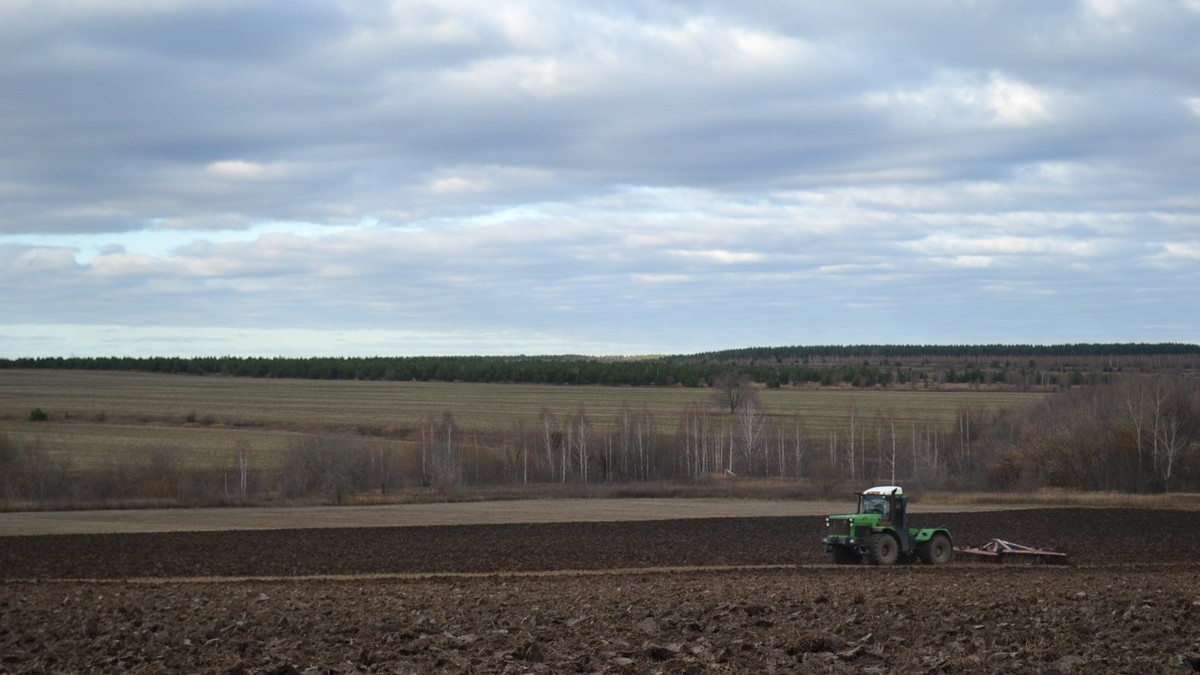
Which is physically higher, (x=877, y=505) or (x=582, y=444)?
(x=877, y=505)

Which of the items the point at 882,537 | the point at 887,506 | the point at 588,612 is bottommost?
the point at 882,537

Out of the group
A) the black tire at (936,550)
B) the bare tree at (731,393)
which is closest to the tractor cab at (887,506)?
the black tire at (936,550)

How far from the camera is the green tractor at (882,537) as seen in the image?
101 feet

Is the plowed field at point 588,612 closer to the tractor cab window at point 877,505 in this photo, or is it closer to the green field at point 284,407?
Answer: the tractor cab window at point 877,505

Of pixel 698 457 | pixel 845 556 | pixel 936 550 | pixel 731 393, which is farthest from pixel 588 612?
Answer: pixel 731 393

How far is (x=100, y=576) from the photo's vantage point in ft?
97.4

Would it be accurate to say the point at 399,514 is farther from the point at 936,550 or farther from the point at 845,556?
the point at 936,550

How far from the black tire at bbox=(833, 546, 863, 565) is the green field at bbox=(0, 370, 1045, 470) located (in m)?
49.7

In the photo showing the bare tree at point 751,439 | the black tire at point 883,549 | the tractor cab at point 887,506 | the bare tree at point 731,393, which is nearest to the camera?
the black tire at point 883,549

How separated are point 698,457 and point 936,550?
57.0 meters

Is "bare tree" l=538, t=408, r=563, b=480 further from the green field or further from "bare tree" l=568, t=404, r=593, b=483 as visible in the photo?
the green field

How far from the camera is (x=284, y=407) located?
118062mm

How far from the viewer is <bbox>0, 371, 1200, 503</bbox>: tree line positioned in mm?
65438

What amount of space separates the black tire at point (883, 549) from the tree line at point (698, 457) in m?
36.8
